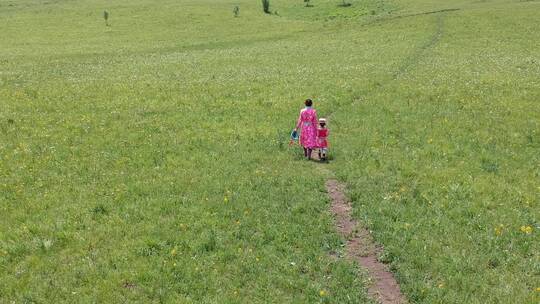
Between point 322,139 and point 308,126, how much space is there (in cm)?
71

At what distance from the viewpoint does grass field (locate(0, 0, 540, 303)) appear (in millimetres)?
11391

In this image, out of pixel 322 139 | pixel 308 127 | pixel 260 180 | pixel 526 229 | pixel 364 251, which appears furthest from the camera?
pixel 322 139

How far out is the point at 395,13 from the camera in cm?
7738

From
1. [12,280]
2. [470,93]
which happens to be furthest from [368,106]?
[12,280]

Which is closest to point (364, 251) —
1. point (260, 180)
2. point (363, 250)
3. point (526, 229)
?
point (363, 250)

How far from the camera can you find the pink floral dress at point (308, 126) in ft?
60.2

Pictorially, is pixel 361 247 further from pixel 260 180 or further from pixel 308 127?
pixel 308 127

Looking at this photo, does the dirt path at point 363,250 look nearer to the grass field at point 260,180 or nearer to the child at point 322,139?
the grass field at point 260,180

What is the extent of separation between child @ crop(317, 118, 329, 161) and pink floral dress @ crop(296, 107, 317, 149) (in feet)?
0.62

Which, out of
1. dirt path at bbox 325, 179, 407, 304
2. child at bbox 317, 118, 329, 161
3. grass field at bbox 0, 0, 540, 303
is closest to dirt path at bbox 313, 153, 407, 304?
dirt path at bbox 325, 179, 407, 304

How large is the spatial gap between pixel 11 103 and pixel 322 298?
81.2ft

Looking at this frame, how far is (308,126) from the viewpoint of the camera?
18359 mm

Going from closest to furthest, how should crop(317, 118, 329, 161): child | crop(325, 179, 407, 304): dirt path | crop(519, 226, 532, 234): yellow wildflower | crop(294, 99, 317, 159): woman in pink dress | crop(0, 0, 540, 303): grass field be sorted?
crop(325, 179, 407, 304): dirt path < crop(0, 0, 540, 303): grass field < crop(519, 226, 532, 234): yellow wildflower < crop(317, 118, 329, 161): child < crop(294, 99, 317, 159): woman in pink dress

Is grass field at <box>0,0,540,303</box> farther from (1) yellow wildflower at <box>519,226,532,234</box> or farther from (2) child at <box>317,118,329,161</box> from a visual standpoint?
(2) child at <box>317,118,329,161</box>
